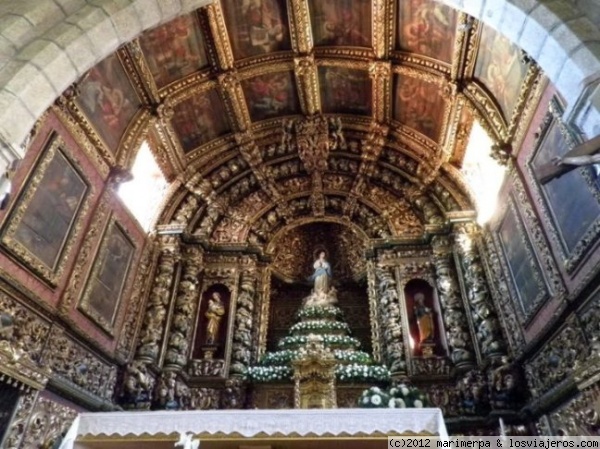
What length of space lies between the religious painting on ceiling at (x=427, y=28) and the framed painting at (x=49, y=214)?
6.98 meters

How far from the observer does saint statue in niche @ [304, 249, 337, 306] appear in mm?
10742

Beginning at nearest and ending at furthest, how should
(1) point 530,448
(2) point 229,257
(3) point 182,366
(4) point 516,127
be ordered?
1. (1) point 530,448
2. (4) point 516,127
3. (3) point 182,366
4. (2) point 229,257

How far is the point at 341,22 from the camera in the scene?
9.74m

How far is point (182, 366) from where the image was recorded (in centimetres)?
902

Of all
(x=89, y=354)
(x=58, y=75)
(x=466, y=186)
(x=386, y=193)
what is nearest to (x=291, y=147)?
(x=386, y=193)

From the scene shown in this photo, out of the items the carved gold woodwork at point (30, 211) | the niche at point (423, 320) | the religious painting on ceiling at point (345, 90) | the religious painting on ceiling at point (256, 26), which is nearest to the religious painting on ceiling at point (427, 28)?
the religious painting on ceiling at point (345, 90)

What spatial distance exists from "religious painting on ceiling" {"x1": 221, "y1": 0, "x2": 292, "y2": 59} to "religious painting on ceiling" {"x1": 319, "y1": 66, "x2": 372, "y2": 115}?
1.35 meters

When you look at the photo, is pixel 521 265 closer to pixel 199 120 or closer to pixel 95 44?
pixel 95 44

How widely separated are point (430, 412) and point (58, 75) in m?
5.07

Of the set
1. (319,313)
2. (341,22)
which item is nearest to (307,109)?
(341,22)

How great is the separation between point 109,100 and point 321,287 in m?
6.40

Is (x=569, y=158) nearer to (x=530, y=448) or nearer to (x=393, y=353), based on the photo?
(x=530, y=448)

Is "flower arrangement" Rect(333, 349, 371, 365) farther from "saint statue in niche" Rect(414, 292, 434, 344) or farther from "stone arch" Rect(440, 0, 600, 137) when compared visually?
"stone arch" Rect(440, 0, 600, 137)

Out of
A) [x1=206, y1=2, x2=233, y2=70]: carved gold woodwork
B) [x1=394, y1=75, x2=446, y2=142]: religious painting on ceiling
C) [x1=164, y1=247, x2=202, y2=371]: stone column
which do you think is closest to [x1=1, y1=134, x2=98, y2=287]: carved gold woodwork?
[x1=164, y1=247, x2=202, y2=371]: stone column
